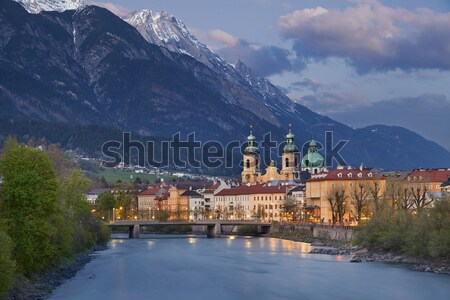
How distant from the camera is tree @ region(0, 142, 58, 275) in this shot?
4731 centimetres

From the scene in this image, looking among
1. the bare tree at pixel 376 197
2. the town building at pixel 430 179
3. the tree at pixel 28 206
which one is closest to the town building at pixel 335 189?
the town building at pixel 430 179

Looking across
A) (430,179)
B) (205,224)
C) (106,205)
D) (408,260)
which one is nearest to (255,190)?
(106,205)

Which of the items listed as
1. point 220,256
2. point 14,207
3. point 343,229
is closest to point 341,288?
point 14,207

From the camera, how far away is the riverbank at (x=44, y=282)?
1720 inches

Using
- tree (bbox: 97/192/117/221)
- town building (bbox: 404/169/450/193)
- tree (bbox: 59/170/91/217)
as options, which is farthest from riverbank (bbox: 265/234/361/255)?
tree (bbox: 97/192/117/221)

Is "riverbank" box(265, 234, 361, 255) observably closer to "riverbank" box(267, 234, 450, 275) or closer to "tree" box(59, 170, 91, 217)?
"riverbank" box(267, 234, 450, 275)

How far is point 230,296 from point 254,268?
1765cm

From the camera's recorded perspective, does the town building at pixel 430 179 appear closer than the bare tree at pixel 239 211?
Yes

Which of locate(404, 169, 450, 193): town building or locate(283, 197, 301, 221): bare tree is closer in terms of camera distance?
locate(404, 169, 450, 193): town building

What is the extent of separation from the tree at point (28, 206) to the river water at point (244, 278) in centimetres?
248

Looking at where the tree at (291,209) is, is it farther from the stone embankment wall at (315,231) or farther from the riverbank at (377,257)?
the riverbank at (377,257)

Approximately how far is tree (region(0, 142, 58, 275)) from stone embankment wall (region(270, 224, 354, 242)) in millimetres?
45741

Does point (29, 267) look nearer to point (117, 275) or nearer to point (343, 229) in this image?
point (117, 275)

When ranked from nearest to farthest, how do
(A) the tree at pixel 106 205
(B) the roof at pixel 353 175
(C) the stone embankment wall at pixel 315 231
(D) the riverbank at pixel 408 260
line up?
1. (D) the riverbank at pixel 408 260
2. (C) the stone embankment wall at pixel 315 231
3. (B) the roof at pixel 353 175
4. (A) the tree at pixel 106 205
